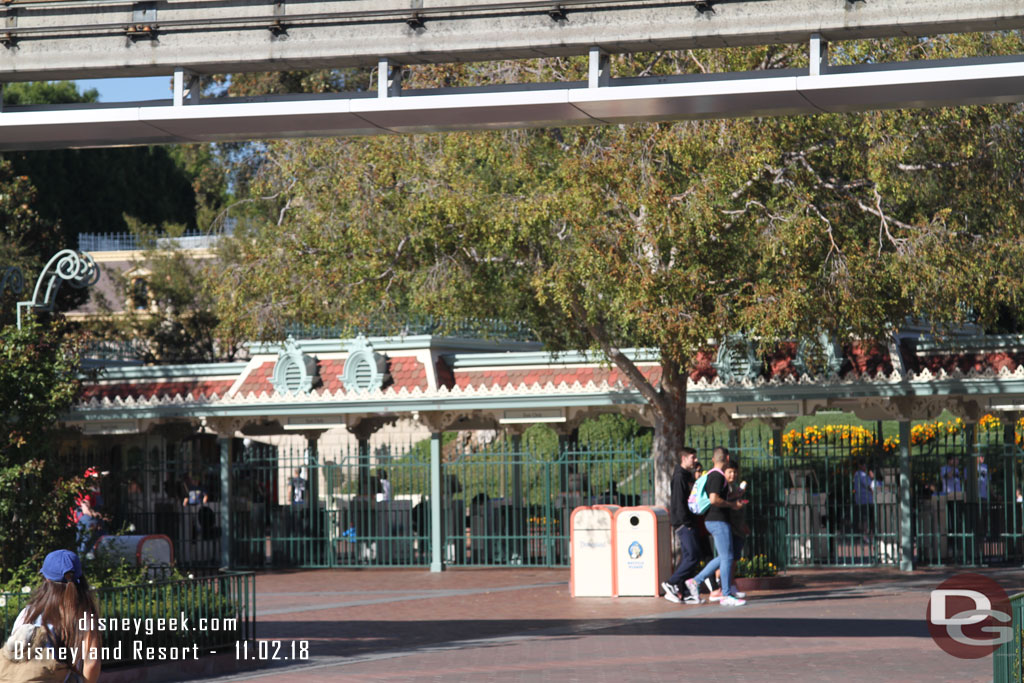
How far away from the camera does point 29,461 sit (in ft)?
40.1

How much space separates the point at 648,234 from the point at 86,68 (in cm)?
714

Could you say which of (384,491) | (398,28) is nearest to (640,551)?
(398,28)

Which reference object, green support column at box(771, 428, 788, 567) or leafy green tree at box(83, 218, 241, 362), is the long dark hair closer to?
green support column at box(771, 428, 788, 567)

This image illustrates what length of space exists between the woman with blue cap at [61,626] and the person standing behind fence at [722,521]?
10.0 m

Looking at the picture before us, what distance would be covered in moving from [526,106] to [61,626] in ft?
15.3

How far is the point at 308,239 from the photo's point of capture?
18672 mm

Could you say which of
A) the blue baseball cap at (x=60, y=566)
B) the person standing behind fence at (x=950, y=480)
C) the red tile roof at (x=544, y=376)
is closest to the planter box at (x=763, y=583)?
the person standing behind fence at (x=950, y=480)

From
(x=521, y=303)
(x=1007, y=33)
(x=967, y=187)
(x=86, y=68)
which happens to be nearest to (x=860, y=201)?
(x=967, y=187)

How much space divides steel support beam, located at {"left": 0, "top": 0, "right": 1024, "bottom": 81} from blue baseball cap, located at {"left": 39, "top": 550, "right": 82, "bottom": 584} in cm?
421

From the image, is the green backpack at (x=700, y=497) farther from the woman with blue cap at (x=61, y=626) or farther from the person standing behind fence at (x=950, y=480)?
the woman with blue cap at (x=61, y=626)

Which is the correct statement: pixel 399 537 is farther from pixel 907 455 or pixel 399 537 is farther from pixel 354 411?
pixel 907 455

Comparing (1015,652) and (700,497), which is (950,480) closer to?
(700,497)

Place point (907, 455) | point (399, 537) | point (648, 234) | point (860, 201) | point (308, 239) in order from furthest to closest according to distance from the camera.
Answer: point (399, 537) < point (907, 455) < point (308, 239) < point (860, 201) < point (648, 234)

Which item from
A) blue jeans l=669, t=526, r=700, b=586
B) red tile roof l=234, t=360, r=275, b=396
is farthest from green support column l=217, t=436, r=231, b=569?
blue jeans l=669, t=526, r=700, b=586
